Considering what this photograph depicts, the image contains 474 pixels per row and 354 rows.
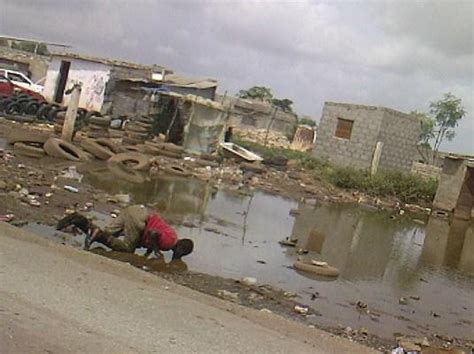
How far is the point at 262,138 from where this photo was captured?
45.7 metres

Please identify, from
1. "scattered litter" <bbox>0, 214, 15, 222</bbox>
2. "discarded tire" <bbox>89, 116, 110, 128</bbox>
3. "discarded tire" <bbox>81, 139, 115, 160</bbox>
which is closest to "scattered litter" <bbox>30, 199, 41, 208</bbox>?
"scattered litter" <bbox>0, 214, 15, 222</bbox>

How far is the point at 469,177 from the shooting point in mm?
29344

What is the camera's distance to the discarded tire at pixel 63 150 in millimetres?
19438

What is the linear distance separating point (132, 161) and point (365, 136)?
15.2 meters

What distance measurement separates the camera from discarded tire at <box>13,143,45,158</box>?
61.3 ft

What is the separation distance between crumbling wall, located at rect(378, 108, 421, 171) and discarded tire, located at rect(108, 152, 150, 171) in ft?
48.7

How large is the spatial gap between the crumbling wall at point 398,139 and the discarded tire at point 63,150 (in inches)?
665

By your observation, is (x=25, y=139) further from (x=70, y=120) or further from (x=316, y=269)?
(x=316, y=269)

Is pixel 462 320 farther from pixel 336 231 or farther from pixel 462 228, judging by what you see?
pixel 462 228

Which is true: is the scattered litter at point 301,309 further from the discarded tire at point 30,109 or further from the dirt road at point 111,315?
the discarded tire at point 30,109

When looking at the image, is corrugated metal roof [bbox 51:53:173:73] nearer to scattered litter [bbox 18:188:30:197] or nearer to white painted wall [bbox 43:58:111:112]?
white painted wall [bbox 43:58:111:112]

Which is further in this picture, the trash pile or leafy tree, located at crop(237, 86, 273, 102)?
leafy tree, located at crop(237, 86, 273, 102)

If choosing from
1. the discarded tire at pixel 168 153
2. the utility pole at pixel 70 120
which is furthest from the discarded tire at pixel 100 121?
the utility pole at pixel 70 120

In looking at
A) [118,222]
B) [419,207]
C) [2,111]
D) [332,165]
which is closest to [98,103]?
[2,111]
